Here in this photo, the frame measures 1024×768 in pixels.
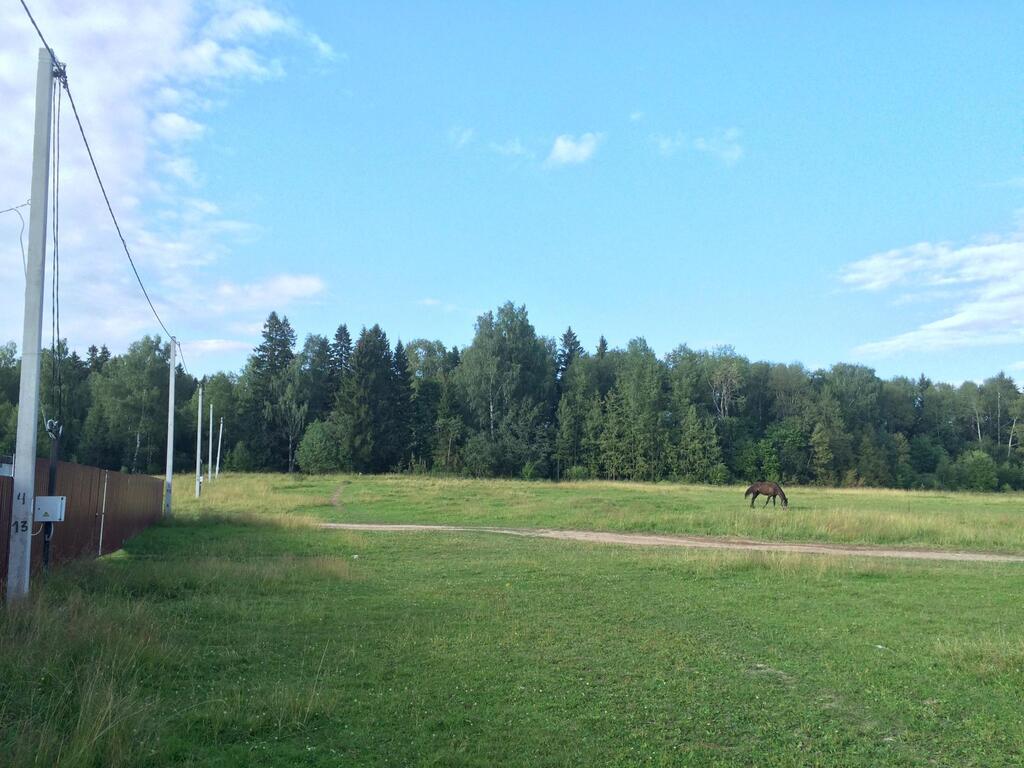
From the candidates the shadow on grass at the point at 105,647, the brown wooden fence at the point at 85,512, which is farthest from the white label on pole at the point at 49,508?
the shadow on grass at the point at 105,647

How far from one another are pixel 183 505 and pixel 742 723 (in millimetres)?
34412

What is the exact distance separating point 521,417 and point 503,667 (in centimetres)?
7921

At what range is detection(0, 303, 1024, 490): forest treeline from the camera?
82.6 metres

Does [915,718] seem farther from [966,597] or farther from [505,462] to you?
[505,462]

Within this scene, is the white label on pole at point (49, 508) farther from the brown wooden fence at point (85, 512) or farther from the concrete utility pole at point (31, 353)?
the brown wooden fence at point (85, 512)

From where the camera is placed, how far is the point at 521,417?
287ft

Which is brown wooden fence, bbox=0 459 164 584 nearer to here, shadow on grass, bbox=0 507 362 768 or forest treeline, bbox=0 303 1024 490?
shadow on grass, bbox=0 507 362 768

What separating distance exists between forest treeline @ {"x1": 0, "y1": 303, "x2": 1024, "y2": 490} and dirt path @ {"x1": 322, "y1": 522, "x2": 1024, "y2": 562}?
5547cm

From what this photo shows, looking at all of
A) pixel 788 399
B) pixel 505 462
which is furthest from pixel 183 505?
pixel 788 399

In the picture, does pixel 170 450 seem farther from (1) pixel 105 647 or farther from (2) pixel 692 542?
(1) pixel 105 647

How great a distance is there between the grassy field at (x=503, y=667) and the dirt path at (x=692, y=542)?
239 inches

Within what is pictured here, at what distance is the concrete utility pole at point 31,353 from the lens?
966 centimetres

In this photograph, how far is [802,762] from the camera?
578 centimetres

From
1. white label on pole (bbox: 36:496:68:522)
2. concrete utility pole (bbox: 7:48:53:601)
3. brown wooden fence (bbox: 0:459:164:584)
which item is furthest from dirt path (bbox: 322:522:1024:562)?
concrete utility pole (bbox: 7:48:53:601)
